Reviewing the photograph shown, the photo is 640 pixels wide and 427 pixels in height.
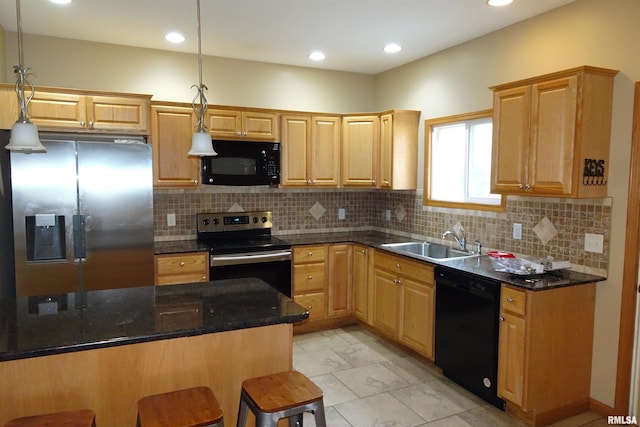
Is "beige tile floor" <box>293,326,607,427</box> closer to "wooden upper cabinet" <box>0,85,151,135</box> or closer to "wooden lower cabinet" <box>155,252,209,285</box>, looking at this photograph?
"wooden lower cabinet" <box>155,252,209,285</box>

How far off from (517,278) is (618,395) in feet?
3.22

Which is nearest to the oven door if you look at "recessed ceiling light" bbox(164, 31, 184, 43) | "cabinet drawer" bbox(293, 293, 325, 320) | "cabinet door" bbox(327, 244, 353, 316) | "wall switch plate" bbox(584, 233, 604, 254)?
"cabinet drawer" bbox(293, 293, 325, 320)

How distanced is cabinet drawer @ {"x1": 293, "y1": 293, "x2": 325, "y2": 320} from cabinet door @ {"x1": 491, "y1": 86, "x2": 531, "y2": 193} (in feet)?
6.59

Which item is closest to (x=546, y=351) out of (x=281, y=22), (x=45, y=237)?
(x=281, y=22)

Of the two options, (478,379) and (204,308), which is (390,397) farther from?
(204,308)

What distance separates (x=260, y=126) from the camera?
4273mm

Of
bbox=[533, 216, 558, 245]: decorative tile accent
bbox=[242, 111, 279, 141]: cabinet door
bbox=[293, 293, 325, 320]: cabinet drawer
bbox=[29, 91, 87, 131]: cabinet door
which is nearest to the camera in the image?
bbox=[533, 216, 558, 245]: decorative tile accent

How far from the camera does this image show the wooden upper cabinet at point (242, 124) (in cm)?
409

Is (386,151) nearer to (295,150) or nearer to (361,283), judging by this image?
(295,150)

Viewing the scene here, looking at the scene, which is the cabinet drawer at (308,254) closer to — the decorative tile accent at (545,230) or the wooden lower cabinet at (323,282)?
the wooden lower cabinet at (323,282)

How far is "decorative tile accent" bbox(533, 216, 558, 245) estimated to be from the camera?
3119 millimetres

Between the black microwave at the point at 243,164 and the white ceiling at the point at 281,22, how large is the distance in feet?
2.97

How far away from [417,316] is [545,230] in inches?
46.5

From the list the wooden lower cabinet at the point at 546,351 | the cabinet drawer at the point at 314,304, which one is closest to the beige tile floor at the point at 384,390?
the wooden lower cabinet at the point at 546,351
